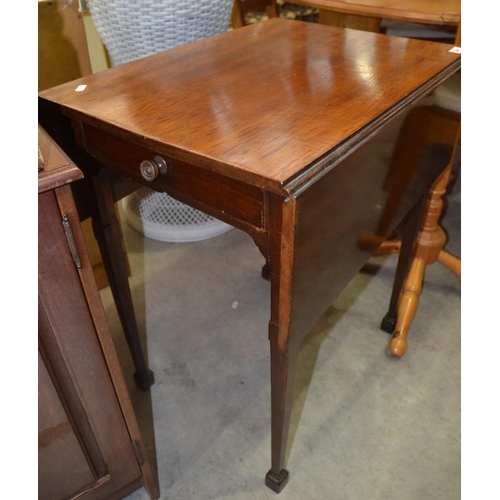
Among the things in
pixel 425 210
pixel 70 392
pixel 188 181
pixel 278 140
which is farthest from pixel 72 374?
pixel 425 210

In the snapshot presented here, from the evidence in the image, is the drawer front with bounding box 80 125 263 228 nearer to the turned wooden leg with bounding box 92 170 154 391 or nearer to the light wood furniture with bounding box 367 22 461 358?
the turned wooden leg with bounding box 92 170 154 391

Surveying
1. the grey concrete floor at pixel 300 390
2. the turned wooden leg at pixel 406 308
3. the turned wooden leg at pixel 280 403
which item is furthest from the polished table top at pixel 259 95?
the grey concrete floor at pixel 300 390

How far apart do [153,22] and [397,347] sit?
41.2 inches

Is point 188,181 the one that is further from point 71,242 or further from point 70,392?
point 70,392

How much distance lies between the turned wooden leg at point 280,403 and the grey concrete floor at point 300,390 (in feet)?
0.16

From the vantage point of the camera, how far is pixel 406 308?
54.3 inches

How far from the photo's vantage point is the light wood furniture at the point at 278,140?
2.10 ft

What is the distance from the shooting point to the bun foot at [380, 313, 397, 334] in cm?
141

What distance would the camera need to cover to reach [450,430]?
1.17 m

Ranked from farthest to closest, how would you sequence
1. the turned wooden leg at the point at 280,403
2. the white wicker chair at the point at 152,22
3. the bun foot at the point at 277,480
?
the white wicker chair at the point at 152,22 → the bun foot at the point at 277,480 → the turned wooden leg at the point at 280,403

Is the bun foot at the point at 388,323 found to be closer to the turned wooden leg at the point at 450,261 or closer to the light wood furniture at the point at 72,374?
the turned wooden leg at the point at 450,261

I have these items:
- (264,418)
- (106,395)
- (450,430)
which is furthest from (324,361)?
(106,395)

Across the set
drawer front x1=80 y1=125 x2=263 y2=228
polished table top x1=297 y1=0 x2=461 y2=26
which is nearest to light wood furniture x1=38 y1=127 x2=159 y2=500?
drawer front x1=80 y1=125 x2=263 y2=228
